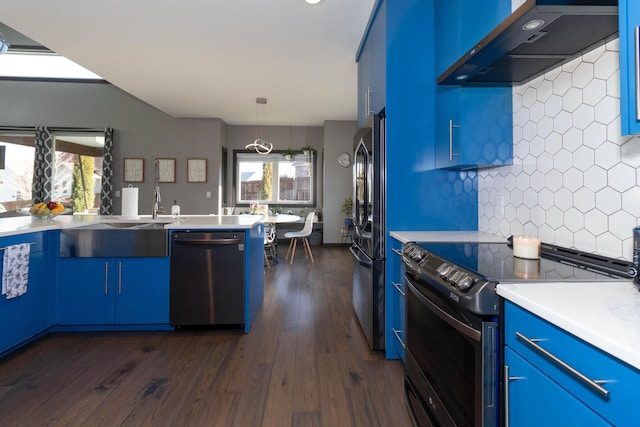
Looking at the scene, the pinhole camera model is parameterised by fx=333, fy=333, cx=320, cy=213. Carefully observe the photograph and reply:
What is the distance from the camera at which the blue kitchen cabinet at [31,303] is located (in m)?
2.07

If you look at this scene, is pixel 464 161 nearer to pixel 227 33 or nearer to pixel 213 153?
pixel 227 33

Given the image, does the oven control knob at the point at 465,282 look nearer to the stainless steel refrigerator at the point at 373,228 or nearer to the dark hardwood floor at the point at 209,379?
the dark hardwood floor at the point at 209,379

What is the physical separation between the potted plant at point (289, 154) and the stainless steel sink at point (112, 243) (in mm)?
4760

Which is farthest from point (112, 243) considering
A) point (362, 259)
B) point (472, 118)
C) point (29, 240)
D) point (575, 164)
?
point (575, 164)

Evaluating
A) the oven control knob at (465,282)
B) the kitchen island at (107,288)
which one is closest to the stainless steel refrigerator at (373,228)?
the kitchen island at (107,288)

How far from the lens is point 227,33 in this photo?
3.20 meters

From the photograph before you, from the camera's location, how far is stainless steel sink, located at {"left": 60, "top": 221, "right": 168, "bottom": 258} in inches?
98.9

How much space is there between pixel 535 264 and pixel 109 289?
2756 mm

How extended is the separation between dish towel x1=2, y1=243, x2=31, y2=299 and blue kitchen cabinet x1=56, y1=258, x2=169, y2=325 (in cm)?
33

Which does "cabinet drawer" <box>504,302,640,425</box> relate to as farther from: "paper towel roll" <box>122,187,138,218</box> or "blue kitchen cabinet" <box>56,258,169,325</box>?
"paper towel roll" <box>122,187,138,218</box>

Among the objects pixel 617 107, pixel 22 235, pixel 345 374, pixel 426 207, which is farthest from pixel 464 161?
pixel 22 235

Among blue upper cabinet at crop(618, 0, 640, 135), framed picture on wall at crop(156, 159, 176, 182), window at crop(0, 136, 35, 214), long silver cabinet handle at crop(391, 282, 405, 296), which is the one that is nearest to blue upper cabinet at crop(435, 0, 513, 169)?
long silver cabinet handle at crop(391, 282, 405, 296)

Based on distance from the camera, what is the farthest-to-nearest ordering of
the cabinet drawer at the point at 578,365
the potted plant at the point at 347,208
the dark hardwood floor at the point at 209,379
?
the potted plant at the point at 347,208 → the dark hardwood floor at the point at 209,379 → the cabinet drawer at the point at 578,365

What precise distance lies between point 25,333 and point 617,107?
11.4 feet
